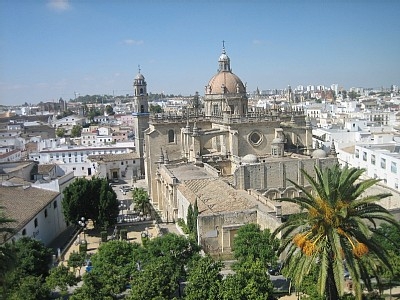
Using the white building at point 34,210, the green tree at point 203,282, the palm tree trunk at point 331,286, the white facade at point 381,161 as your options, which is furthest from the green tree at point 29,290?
the white facade at point 381,161

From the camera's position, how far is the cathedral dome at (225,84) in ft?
149

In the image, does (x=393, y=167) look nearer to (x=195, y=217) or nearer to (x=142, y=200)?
(x=195, y=217)

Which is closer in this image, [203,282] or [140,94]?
[203,282]

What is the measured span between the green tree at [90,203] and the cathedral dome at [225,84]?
16.9 m

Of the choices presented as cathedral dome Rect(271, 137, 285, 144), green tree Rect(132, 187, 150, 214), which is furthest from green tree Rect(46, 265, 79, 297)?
cathedral dome Rect(271, 137, 285, 144)

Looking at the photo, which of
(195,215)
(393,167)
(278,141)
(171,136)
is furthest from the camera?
(171,136)

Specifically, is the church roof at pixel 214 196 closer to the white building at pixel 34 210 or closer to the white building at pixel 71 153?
the white building at pixel 34 210

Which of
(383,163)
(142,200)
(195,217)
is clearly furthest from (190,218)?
(383,163)

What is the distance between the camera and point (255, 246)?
22094 mm

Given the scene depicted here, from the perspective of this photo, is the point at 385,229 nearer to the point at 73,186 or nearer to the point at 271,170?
the point at 271,170

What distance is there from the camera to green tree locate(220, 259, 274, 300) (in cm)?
1759

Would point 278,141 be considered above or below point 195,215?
above

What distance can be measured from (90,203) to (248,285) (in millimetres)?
19740

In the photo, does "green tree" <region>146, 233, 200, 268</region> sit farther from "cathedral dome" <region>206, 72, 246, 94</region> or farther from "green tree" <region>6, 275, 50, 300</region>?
"cathedral dome" <region>206, 72, 246, 94</region>
